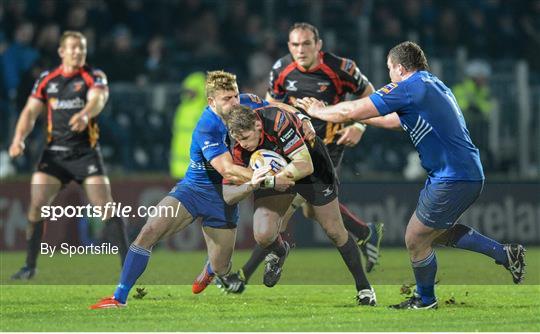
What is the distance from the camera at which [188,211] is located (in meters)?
11.2

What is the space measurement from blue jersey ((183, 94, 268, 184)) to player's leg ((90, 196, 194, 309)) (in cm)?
40

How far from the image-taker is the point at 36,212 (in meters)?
13.7

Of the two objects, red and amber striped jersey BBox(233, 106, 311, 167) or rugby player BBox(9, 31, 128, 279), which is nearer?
red and amber striped jersey BBox(233, 106, 311, 167)

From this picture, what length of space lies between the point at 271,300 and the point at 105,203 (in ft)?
8.29

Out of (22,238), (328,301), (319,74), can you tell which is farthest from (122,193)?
(328,301)

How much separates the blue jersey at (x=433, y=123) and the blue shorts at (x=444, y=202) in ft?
0.19

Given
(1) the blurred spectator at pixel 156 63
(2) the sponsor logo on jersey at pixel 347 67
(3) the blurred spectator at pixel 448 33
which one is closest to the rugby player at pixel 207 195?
(2) the sponsor logo on jersey at pixel 347 67

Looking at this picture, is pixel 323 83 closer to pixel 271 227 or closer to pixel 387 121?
pixel 387 121

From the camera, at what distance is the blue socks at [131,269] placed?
10.9 metres

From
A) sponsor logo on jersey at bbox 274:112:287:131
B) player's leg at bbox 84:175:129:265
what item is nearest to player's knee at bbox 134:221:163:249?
sponsor logo on jersey at bbox 274:112:287:131

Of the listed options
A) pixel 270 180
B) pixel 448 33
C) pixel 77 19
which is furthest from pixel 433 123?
pixel 448 33

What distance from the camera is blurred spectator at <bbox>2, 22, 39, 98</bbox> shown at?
18266mm

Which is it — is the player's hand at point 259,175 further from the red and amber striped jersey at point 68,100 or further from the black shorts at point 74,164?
the red and amber striped jersey at point 68,100

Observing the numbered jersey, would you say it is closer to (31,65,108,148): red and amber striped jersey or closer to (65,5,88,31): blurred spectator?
(31,65,108,148): red and amber striped jersey
